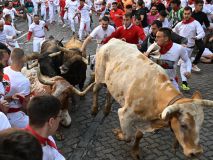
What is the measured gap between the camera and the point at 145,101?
5969 mm

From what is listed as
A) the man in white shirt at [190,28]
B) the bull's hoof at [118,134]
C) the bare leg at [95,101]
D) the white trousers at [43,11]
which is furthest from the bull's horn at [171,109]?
the white trousers at [43,11]

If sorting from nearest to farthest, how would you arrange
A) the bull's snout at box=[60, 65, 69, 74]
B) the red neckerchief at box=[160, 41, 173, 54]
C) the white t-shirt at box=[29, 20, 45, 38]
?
the red neckerchief at box=[160, 41, 173, 54] < the bull's snout at box=[60, 65, 69, 74] < the white t-shirt at box=[29, 20, 45, 38]

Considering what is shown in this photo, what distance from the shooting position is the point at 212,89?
988cm

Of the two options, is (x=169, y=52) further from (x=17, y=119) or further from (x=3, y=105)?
(x=3, y=105)

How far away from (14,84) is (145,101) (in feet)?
7.11

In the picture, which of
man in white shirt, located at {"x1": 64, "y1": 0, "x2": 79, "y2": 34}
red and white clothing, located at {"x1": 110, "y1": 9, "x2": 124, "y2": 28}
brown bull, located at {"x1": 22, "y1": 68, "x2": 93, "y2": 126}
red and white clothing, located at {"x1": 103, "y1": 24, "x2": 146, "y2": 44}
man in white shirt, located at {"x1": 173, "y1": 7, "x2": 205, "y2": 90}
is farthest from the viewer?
man in white shirt, located at {"x1": 64, "y1": 0, "x2": 79, "y2": 34}

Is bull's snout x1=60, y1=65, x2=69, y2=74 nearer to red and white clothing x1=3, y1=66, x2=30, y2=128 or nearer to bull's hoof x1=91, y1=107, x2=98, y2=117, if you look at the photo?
bull's hoof x1=91, y1=107, x2=98, y2=117

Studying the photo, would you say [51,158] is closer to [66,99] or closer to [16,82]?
[16,82]

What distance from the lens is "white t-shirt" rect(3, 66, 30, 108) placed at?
5.71 meters

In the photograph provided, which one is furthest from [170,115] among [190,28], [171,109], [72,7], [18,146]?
[72,7]

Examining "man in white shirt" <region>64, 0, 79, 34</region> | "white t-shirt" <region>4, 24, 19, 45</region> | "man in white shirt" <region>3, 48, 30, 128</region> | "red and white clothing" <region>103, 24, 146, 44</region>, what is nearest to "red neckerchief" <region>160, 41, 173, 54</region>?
"red and white clothing" <region>103, 24, 146, 44</region>

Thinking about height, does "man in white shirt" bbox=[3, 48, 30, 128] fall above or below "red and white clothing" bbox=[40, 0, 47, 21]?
above

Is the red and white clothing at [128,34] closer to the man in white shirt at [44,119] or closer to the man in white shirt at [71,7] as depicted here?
the man in white shirt at [44,119]

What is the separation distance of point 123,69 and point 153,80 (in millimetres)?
958
